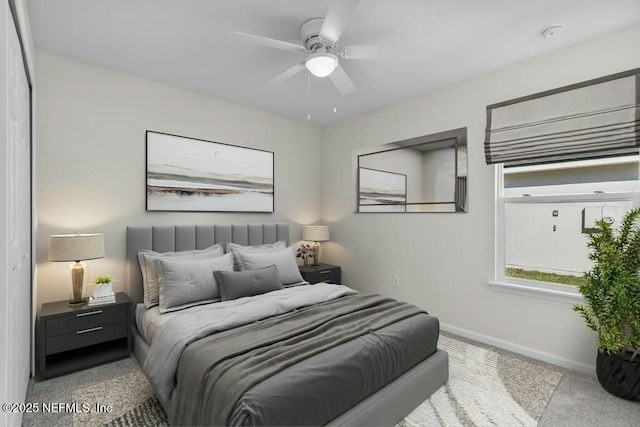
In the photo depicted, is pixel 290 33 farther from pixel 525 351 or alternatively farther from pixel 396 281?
pixel 525 351

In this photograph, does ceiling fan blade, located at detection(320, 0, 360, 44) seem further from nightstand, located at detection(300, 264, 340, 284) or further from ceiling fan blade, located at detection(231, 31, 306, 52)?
nightstand, located at detection(300, 264, 340, 284)

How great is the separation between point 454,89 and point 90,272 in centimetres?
399

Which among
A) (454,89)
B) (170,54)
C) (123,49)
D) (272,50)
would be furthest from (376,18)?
(123,49)

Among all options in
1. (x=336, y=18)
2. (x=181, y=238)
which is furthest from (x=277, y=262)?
(x=336, y=18)

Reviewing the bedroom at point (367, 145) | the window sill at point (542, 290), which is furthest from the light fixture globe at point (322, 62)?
the window sill at point (542, 290)

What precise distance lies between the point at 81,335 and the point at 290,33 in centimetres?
286

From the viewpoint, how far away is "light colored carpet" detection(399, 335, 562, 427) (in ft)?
6.57

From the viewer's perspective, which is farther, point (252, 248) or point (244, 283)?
point (252, 248)

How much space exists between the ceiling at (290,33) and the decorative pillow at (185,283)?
180 cm

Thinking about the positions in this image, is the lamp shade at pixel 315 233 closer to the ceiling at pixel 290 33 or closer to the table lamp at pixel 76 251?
the ceiling at pixel 290 33

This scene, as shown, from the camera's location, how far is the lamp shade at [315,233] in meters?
4.32

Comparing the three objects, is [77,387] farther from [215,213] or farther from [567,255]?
[567,255]

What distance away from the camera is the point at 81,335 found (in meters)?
2.53

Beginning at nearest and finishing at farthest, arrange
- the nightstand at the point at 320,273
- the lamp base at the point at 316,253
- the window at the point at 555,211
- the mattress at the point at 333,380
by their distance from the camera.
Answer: the mattress at the point at 333,380 → the window at the point at 555,211 → the nightstand at the point at 320,273 → the lamp base at the point at 316,253
